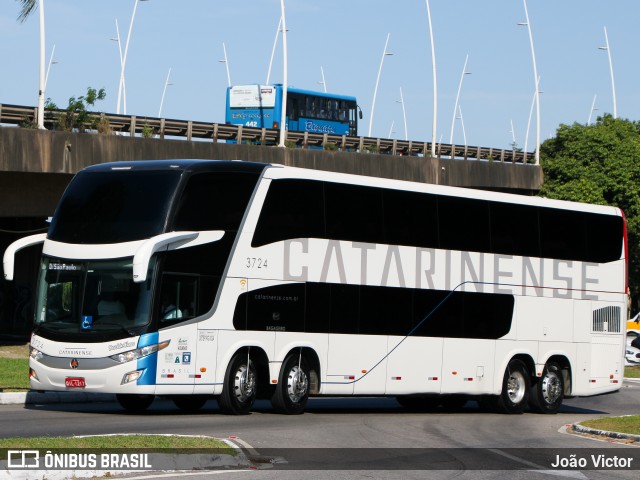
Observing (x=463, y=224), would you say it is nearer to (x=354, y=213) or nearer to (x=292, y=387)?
(x=354, y=213)

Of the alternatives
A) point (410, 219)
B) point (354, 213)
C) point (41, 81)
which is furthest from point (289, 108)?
point (354, 213)

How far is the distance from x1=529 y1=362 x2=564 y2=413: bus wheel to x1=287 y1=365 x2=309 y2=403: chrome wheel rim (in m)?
6.11

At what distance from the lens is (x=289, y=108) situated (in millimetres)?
60125

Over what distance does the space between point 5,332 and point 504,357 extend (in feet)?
98.9

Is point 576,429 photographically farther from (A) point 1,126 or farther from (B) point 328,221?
(A) point 1,126

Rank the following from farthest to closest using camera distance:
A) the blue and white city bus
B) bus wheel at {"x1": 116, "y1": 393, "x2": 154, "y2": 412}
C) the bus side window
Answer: the blue and white city bus < bus wheel at {"x1": 116, "y1": 393, "x2": 154, "y2": 412} < the bus side window

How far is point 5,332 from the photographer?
50281 mm

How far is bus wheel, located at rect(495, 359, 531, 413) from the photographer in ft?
81.3

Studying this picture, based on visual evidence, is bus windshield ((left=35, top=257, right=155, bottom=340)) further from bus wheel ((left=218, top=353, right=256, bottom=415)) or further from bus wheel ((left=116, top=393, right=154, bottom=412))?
bus wheel ((left=116, top=393, right=154, bottom=412))

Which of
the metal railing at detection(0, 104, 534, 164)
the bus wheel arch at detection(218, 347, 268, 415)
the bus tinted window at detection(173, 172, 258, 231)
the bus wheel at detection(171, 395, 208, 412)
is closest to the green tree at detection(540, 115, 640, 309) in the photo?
the metal railing at detection(0, 104, 534, 164)

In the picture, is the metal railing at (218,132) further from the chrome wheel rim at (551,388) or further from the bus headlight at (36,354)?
the chrome wheel rim at (551,388)

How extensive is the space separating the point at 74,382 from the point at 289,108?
42.1 metres

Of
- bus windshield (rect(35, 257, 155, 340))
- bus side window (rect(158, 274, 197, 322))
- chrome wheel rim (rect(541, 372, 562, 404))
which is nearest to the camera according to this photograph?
Answer: bus windshield (rect(35, 257, 155, 340))

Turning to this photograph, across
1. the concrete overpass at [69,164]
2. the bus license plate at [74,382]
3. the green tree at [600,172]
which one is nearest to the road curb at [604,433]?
the bus license plate at [74,382]
